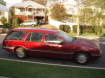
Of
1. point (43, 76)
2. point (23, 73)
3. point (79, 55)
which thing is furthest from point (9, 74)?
point (79, 55)

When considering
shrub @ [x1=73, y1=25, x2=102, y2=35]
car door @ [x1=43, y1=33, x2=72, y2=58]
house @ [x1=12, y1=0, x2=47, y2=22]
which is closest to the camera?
car door @ [x1=43, y1=33, x2=72, y2=58]

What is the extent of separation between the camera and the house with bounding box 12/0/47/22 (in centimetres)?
4756

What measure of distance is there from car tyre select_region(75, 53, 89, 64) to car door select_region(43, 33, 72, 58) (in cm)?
54

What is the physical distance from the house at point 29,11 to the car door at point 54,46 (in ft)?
128

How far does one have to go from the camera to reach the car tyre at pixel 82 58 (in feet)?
26.4

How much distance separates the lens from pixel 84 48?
7.91m

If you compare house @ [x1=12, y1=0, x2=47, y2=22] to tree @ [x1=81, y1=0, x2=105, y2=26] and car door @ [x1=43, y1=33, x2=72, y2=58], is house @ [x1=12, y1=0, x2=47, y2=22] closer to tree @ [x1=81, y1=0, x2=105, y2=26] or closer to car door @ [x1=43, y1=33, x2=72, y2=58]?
tree @ [x1=81, y1=0, x2=105, y2=26]

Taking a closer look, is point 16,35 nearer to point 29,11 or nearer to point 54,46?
point 54,46

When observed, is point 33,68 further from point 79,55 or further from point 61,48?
point 79,55

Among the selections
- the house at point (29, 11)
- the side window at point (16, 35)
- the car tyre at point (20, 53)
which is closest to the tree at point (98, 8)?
Answer: the side window at point (16, 35)

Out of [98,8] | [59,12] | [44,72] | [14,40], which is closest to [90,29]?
[98,8]

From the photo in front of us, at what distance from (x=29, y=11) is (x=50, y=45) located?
143ft

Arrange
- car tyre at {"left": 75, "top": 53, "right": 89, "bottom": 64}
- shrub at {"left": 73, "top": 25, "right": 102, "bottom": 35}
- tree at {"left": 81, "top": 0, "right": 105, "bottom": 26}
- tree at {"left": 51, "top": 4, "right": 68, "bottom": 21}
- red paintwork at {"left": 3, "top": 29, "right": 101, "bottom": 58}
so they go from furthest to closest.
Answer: tree at {"left": 51, "top": 4, "right": 68, "bottom": 21} → tree at {"left": 81, "top": 0, "right": 105, "bottom": 26} → shrub at {"left": 73, "top": 25, "right": 102, "bottom": 35} → car tyre at {"left": 75, "top": 53, "right": 89, "bottom": 64} → red paintwork at {"left": 3, "top": 29, "right": 101, "bottom": 58}

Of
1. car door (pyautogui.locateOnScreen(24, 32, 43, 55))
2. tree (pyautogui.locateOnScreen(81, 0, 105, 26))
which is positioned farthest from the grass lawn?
tree (pyautogui.locateOnScreen(81, 0, 105, 26))
